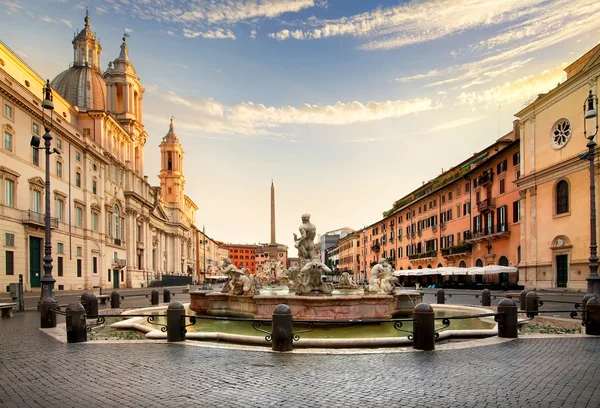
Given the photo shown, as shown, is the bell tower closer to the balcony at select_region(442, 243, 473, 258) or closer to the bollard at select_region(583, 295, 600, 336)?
the balcony at select_region(442, 243, 473, 258)

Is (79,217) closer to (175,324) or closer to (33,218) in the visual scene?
(33,218)

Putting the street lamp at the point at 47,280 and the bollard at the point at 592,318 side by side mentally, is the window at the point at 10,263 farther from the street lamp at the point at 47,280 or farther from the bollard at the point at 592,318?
the bollard at the point at 592,318

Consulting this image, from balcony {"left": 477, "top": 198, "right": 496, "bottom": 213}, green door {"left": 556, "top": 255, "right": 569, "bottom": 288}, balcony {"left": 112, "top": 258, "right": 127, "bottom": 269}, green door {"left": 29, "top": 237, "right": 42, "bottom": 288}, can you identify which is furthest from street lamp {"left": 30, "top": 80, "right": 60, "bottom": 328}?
balcony {"left": 112, "top": 258, "right": 127, "bottom": 269}

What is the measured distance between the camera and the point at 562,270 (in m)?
31.6

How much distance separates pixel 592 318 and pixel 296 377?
7633 millimetres

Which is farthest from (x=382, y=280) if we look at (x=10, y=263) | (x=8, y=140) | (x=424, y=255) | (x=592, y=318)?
(x=424, y=255)

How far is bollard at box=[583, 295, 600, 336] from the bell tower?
94770 mm

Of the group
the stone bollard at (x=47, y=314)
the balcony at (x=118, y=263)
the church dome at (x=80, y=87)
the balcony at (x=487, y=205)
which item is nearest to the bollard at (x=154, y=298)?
the stone bollard at (x=47, y=314)

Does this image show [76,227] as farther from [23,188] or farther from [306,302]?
[306,302]

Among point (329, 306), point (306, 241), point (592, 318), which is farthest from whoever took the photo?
point (306, 241)

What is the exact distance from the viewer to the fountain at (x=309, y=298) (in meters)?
12.2

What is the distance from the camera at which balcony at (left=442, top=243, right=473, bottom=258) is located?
4659cm

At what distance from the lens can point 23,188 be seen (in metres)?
32.6

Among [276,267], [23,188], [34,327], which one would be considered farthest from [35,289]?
[34,327]
